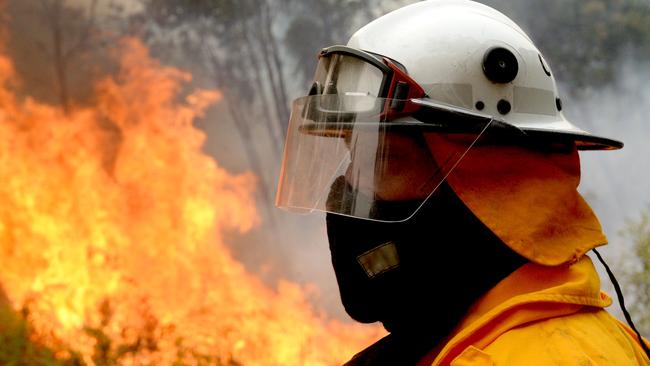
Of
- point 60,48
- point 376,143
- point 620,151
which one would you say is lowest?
point 620,151

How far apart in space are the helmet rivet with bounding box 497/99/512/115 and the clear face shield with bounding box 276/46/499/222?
0.15 metres

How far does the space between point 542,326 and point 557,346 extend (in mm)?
68

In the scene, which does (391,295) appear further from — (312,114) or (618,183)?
(618,183)

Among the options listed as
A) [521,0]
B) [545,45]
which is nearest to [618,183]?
[545,45]

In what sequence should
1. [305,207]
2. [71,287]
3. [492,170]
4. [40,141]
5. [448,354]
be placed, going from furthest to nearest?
[40,141] → [71,287] → [305,207] → [492,170] → [448,354]

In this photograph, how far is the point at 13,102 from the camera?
28.4 ft

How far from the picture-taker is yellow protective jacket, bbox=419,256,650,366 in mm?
1329

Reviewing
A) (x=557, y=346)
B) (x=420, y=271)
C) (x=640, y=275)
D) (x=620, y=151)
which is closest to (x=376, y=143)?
(x=420, y=271)

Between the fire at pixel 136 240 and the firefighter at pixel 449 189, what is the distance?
18.1 feet

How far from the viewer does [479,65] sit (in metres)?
1.82

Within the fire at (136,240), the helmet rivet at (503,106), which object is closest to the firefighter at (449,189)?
the helmet rivet at (503,106)

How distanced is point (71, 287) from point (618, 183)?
21.4 feet

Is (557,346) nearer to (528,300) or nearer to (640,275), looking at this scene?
(528,300)

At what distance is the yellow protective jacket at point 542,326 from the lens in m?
1.33
